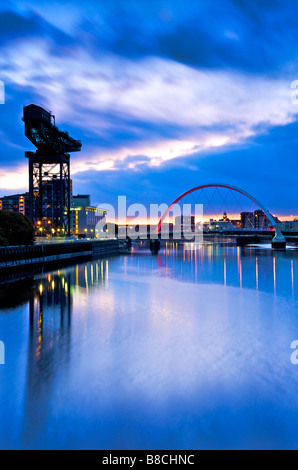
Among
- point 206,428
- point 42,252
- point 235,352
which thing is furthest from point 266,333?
point 42,252

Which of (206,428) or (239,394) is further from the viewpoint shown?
(239,394)

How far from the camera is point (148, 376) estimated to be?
11.1 meters

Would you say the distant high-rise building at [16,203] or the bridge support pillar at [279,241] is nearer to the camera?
the bridge support pillar at [279,241]

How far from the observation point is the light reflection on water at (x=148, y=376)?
7.96m

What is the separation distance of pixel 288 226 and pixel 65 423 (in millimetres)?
113586

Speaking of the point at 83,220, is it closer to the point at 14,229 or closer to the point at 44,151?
the point at 44,151

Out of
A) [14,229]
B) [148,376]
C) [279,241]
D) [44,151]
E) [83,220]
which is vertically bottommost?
[148,376]

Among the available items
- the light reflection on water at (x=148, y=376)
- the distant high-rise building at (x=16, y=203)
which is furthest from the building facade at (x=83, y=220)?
the light reflection on water at (x=148, y=376)

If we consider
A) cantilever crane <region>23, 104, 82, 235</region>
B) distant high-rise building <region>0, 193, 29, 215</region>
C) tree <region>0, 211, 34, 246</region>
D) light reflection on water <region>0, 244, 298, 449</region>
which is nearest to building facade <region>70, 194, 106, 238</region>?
distant high-rise building <region>0, 193, 29, 215</region>

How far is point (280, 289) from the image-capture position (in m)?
30.7

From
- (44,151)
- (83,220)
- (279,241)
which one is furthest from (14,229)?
(83,220)

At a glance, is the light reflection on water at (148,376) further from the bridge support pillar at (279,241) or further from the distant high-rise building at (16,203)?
the distant high-rise building at (16,203)
